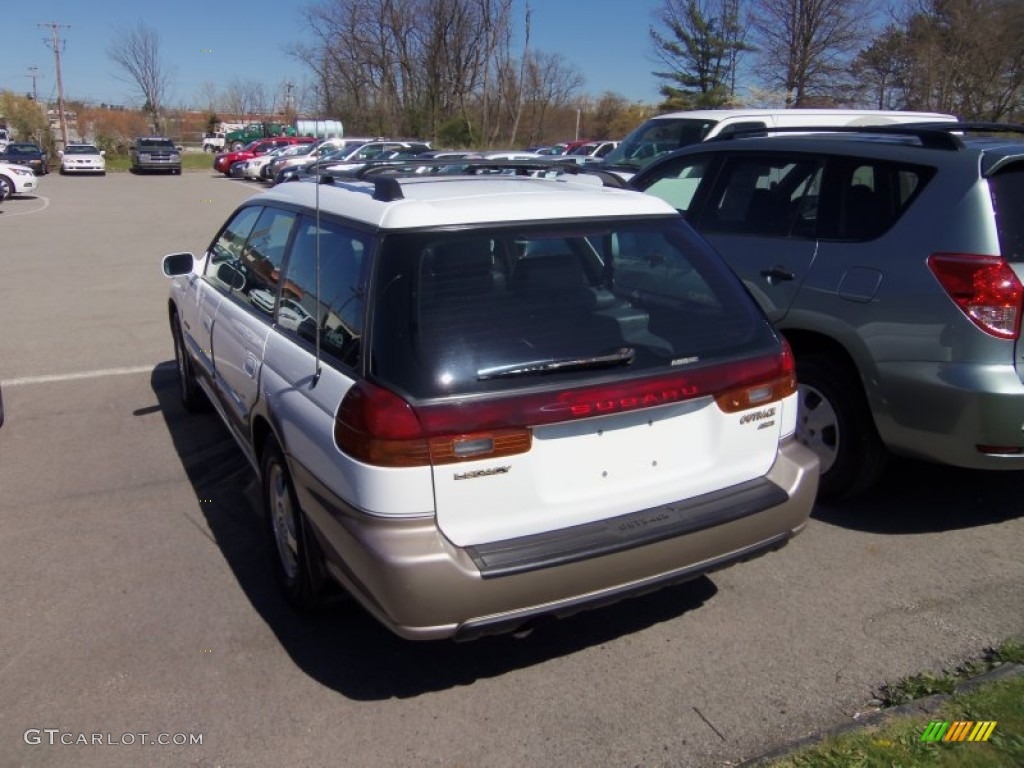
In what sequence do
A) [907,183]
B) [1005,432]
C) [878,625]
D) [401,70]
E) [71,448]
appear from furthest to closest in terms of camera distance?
[401,70], [71,448], [907,183], [1005,432], [878,625]

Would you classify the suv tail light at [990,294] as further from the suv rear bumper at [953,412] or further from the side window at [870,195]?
the side window at [870,195]

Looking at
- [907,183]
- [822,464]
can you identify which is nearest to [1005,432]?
[822,464]

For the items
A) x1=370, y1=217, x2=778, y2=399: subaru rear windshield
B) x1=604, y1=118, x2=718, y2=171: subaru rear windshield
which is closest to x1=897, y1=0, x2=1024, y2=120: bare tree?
x1=604, y1=118, x2=718, y2=171: subaru rear windshield

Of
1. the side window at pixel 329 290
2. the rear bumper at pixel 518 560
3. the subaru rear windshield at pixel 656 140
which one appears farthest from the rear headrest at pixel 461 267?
the subaru rear windshield at pixel 656 140

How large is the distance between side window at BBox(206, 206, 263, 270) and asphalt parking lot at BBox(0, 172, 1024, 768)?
120cm

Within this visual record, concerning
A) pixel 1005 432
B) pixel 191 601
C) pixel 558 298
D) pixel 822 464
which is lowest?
pixel 191 601

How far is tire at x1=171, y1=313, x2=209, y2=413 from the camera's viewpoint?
19.4 feet

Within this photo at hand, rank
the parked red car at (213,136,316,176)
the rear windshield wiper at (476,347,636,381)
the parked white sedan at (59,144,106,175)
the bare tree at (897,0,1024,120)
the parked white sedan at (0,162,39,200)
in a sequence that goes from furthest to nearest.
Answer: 1. the parked white sedan at (59,144,106,175)
2. the parked red car at (213,136,316,176)
3. the parked white sedan at (0,162,39,200)
4. the bare tree at (897,0,1024,120)
5. the rear windshield wiper at (476,347,636,381)

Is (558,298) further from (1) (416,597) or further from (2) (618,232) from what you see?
(1) (416,597)

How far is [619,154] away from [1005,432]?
936cm

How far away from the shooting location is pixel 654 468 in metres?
3.01

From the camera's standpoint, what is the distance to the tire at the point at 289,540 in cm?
331

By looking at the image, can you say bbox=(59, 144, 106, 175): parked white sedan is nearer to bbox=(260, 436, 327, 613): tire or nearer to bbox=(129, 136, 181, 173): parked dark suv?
bbox=(129, 136, 181, 173): parked dark suv

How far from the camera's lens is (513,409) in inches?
107
